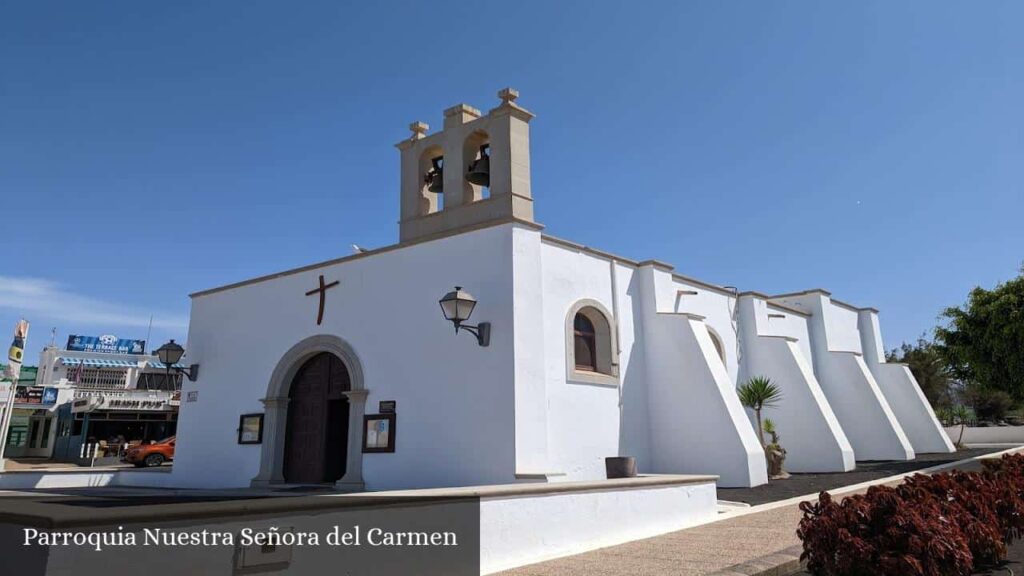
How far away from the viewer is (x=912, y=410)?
20266mm

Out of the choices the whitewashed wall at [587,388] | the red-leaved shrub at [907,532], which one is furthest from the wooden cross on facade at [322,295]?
the red-leaved shrub at [907,532]

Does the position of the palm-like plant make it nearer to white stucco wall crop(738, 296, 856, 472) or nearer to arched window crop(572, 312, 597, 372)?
white stucco wall crop(738, 296, 856, 472)

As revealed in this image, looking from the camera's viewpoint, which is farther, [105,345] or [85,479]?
[105,345]

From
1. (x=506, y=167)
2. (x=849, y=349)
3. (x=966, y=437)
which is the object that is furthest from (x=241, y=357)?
(x=966, y=437)

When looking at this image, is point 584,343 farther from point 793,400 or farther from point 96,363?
point 96,363

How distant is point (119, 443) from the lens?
29391mm

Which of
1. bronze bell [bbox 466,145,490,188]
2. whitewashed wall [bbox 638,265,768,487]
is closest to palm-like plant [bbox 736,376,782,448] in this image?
whitewashed wall [bbox 638,265,768,487]

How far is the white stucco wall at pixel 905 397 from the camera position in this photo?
19703 millimetres

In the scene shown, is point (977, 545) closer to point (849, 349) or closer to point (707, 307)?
point (707, 307)

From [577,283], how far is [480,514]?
6.27 metres

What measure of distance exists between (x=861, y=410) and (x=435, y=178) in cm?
1314

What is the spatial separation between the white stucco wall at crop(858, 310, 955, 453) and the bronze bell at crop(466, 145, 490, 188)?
15.6m

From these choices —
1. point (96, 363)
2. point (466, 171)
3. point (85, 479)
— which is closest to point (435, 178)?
point (466, 171)

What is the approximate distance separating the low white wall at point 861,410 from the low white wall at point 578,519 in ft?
32.5
